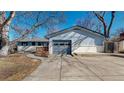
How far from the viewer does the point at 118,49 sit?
23750 millimetres

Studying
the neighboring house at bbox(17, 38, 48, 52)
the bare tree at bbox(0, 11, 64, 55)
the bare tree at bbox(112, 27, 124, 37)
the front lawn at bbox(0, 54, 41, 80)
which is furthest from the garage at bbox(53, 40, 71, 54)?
the front lawn at bbox(0, 54, 41, 80)

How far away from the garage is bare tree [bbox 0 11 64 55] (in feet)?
6.43

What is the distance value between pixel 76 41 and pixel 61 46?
4.93ft

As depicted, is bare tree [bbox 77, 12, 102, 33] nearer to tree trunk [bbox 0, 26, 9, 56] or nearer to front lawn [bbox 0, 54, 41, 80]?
tree trunk [bbox 0, 26, 9, 56]

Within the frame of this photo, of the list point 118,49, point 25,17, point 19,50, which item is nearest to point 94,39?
point 118,49

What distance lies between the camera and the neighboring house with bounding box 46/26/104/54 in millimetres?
21469

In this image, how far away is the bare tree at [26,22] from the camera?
54.9ft

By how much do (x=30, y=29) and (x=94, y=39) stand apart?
6.11 m

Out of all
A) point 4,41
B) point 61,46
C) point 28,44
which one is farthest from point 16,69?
point 28,44

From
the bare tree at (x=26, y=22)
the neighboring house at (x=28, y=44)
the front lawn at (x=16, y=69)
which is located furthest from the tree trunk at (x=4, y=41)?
the neighboring house at (x=28, y=44)

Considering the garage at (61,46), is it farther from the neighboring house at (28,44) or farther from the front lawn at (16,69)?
the front lawn at (16,69)
